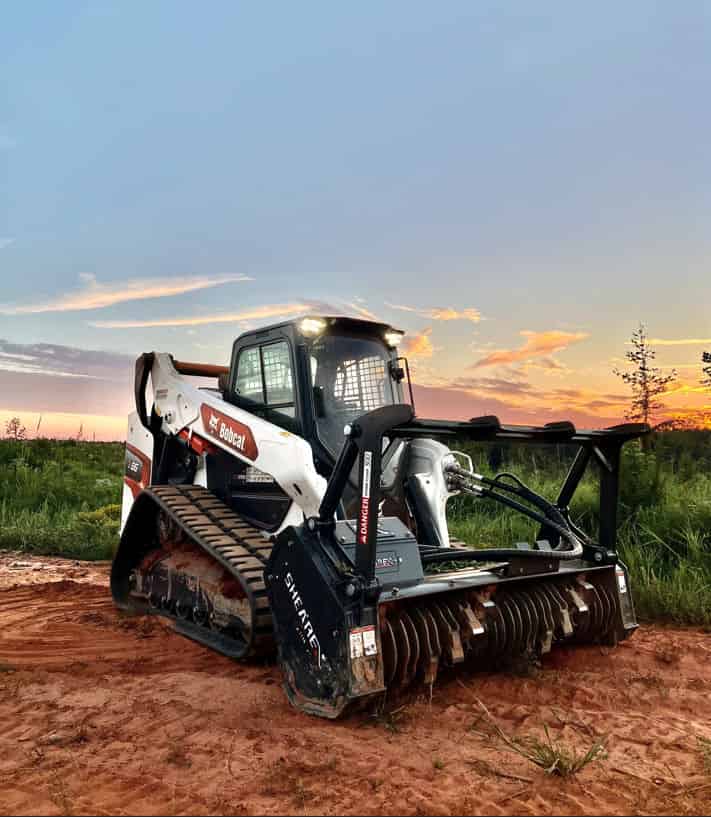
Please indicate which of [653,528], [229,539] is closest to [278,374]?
[229,539]

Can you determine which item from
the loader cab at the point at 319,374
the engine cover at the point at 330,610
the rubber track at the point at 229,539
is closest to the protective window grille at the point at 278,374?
the loader cab at the point at 319,374

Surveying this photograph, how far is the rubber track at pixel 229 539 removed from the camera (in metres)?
5.40

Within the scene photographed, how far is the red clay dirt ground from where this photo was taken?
350 cm

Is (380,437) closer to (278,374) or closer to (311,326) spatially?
(311,326)

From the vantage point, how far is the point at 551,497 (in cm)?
1125

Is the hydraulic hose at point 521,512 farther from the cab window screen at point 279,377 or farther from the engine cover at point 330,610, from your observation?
the cab window screen at point 279,377

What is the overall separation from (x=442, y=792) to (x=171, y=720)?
5.88ft

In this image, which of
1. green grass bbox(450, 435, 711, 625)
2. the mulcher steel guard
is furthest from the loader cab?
green grass bbox(450, 435, 711, 625)

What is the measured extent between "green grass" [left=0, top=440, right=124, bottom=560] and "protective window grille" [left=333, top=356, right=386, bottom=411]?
6.91 m

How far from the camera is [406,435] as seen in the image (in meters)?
4.79

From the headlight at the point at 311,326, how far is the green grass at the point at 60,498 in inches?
279

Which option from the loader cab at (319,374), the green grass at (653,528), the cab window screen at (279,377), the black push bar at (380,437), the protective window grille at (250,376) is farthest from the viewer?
the green grass at (653,528)

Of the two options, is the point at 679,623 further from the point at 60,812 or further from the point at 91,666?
the point at 60,812

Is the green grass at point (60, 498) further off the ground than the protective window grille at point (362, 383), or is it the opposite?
the protective window grille at point (362, 383)
